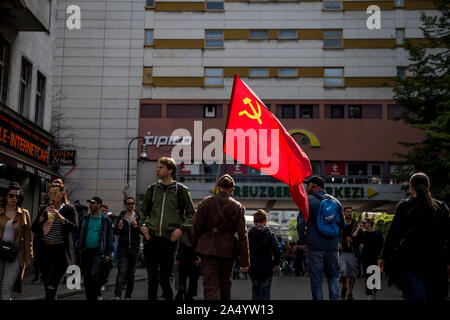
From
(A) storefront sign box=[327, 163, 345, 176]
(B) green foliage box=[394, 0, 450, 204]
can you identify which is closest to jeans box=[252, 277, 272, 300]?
(B) green foliage box=[394, 0, 450, 204]

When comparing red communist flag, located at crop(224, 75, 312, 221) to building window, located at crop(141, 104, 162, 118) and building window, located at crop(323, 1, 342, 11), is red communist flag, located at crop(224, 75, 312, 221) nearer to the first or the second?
building window, located at crop(141, 104, 162, 118)

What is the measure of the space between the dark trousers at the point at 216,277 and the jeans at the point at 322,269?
1.89m

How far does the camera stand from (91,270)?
9391 millimetres

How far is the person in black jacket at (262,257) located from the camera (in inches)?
344

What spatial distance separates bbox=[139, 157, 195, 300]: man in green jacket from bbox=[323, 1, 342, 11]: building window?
117ft

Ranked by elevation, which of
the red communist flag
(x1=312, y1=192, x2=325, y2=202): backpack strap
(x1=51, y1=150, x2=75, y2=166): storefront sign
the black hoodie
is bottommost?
the black hoodie

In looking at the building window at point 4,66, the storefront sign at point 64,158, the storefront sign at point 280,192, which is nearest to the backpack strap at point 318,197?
the building window at point 4,66

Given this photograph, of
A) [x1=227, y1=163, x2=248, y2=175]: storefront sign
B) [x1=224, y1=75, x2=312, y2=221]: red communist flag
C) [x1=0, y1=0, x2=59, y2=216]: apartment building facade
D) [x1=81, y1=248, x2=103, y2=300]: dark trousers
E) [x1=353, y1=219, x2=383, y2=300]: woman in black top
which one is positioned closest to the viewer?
[x1=224, y1=75, x2=312, y2=221]: red communist flag

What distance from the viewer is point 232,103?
881 cm

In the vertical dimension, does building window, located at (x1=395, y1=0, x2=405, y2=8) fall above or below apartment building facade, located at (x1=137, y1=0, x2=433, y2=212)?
above

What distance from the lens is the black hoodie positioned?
28.6 ft

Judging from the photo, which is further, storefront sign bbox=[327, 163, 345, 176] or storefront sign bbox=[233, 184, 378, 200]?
storefront sign bbox=[327, 163, 345, 176]

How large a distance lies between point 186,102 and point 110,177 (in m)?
7.16
